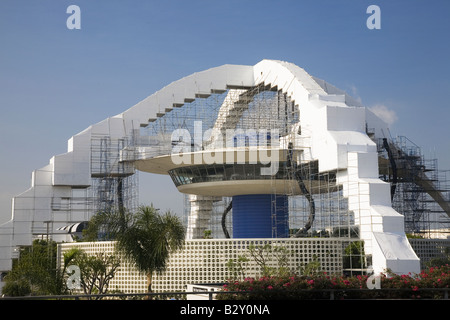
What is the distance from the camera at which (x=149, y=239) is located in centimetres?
2291

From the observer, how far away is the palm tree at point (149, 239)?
74.5ft

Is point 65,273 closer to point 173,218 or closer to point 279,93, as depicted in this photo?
point 173,218

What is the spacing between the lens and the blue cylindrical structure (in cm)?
Answer: 3584

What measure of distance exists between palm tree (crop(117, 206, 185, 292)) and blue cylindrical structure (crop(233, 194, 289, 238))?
43.8 ft

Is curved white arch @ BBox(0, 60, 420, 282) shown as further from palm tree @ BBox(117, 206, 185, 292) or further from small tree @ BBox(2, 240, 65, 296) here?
palm tree @ BBox(117, 206, 185, 292)

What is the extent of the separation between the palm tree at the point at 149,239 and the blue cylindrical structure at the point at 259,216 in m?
13.4

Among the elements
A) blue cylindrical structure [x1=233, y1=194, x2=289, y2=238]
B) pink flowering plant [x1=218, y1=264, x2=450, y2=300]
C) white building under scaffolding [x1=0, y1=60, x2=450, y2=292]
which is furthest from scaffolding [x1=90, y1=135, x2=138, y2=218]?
pink flowering plant [x1=218, y1=264, x2=450, y2=300]

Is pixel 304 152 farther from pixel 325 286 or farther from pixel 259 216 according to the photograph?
pixel 325 286

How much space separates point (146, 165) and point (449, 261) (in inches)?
721

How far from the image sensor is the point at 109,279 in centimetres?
2555

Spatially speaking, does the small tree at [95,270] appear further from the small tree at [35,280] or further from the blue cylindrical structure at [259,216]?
the blue cylindrical structure at [259,216]

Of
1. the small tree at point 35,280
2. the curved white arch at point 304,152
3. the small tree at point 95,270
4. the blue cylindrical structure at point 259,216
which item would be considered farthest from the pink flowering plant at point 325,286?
the blue cylindrical structure at point 259,216
